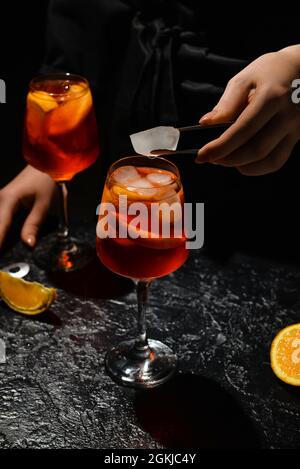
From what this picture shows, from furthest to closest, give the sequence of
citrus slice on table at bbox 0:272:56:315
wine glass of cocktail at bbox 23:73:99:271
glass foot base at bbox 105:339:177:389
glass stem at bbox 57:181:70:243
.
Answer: glass stem at bbox 57:181:70:243 → wine glass of cocktail at bbox 23:73:99:271 → citrus slice on table at bbox 0:272:56:315 → glass foot base at bbox 105:339:177:389

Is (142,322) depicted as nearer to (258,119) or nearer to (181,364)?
(181,364)

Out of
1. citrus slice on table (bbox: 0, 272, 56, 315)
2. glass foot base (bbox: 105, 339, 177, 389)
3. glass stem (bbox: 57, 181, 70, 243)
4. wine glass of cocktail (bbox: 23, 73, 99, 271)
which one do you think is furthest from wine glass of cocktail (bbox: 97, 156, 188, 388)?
glass stem (bbox: 57, 181, 70, 243)

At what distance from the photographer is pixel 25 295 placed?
1.28 meters

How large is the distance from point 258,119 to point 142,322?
43 centimetres

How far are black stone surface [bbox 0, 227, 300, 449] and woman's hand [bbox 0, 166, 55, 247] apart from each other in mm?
84

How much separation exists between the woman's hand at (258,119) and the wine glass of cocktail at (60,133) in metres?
0.38

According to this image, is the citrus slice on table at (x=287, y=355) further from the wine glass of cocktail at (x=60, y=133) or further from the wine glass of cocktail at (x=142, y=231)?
the wine glass of cocktail at (x=60, y=133)

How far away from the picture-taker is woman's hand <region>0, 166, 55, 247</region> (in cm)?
153

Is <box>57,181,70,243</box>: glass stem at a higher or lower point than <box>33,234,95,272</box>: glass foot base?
higher

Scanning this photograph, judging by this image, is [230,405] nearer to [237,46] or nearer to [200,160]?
[200,160]

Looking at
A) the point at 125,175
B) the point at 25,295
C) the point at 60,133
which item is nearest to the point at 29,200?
the point at 60,133

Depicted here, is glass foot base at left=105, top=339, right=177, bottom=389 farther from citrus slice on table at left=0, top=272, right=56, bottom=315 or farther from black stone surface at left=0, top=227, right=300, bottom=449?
citrus slice on table at left=0, top=272, right=56, bottom=315

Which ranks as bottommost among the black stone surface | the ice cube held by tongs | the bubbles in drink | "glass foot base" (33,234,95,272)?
"glass foot base" (33,234,95,272)

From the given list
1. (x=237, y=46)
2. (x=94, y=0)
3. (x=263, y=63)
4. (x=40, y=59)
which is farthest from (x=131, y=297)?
(x=40, y=59)
